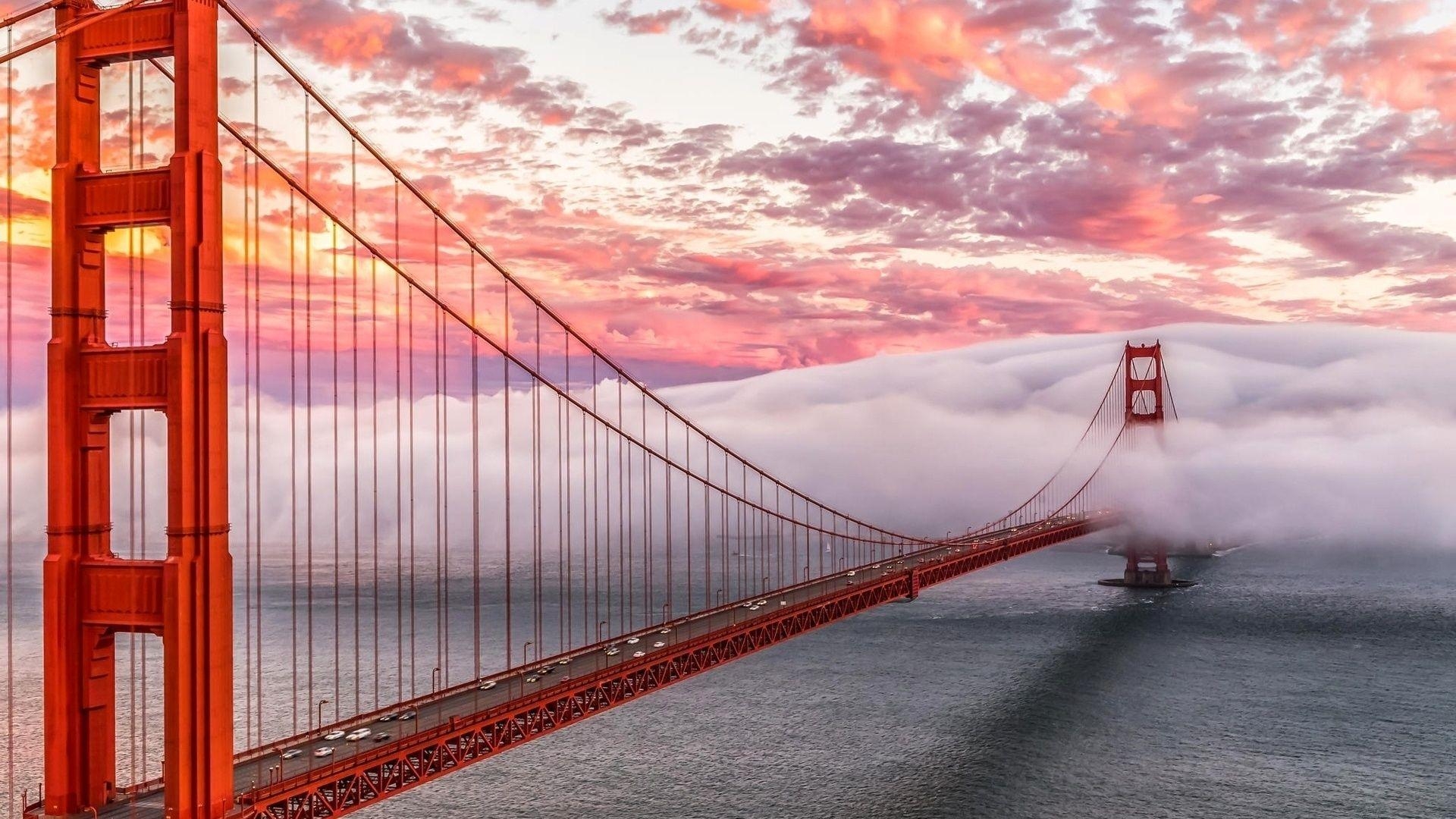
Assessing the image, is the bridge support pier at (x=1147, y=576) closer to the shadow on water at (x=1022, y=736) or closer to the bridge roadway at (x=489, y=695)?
the shadow on water at (x=1022, y=736)

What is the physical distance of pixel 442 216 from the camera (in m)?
31.5

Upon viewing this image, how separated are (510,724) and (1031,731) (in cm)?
3977

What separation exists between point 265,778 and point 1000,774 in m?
37.4

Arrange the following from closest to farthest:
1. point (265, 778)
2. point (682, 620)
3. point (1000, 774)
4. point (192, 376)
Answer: point (192, 376) < point (265, 778) < point (682, 620) < point (1000, 774)

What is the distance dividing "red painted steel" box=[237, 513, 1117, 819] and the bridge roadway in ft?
0.94

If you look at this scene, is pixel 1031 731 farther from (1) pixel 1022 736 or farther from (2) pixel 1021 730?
(1) pixel 1022 736

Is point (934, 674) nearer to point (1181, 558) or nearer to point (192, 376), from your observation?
point (192, 376)

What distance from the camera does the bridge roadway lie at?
25.5 meters

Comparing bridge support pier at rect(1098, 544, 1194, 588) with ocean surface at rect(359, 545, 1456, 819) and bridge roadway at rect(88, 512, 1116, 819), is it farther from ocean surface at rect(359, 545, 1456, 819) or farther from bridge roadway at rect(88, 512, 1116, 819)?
bridge roadway at rect(88, 512, 1116, 819)

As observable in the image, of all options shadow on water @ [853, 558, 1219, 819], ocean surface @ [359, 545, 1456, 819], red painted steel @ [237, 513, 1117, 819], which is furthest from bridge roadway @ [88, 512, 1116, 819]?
shadow on water @ [853, 558, 1219, 819]

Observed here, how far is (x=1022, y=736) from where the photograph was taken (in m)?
61.1

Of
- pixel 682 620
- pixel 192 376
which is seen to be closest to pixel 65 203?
pixel 192 376

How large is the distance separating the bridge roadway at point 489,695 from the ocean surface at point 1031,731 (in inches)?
308

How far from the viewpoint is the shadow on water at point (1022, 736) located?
159 ft
